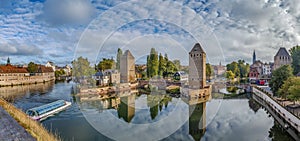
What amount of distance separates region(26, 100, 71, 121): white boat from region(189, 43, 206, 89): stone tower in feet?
49.2

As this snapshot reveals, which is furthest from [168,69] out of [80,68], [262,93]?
[262,93]

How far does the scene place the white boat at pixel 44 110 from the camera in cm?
1304

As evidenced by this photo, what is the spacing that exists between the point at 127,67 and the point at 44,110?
67.7ft

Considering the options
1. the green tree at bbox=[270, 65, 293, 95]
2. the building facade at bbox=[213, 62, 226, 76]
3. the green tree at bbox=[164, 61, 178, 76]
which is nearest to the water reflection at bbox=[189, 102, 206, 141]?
the green tree at bbox=[270, 65, 293, 95]

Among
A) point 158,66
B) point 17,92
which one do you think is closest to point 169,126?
point 17,92

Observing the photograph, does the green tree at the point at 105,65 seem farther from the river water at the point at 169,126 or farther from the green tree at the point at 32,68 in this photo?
the river water at the point at 169,126

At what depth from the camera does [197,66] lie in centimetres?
2517

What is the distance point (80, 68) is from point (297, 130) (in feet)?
115

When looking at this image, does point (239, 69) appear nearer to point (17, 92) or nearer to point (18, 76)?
point (17, 92)

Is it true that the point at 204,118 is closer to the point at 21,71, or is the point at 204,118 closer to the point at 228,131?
the point at 228,131

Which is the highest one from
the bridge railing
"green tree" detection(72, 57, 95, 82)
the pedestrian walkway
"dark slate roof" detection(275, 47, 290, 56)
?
"dark slate roof" detection(275, 47, 290, 56)

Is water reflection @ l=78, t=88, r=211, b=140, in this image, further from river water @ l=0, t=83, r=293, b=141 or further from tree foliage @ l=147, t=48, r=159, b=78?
tree foliage @ l=147, t=48, r=159, b=78

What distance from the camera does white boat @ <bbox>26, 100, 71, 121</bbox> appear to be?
1304 cm

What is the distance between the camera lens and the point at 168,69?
3934 cm
